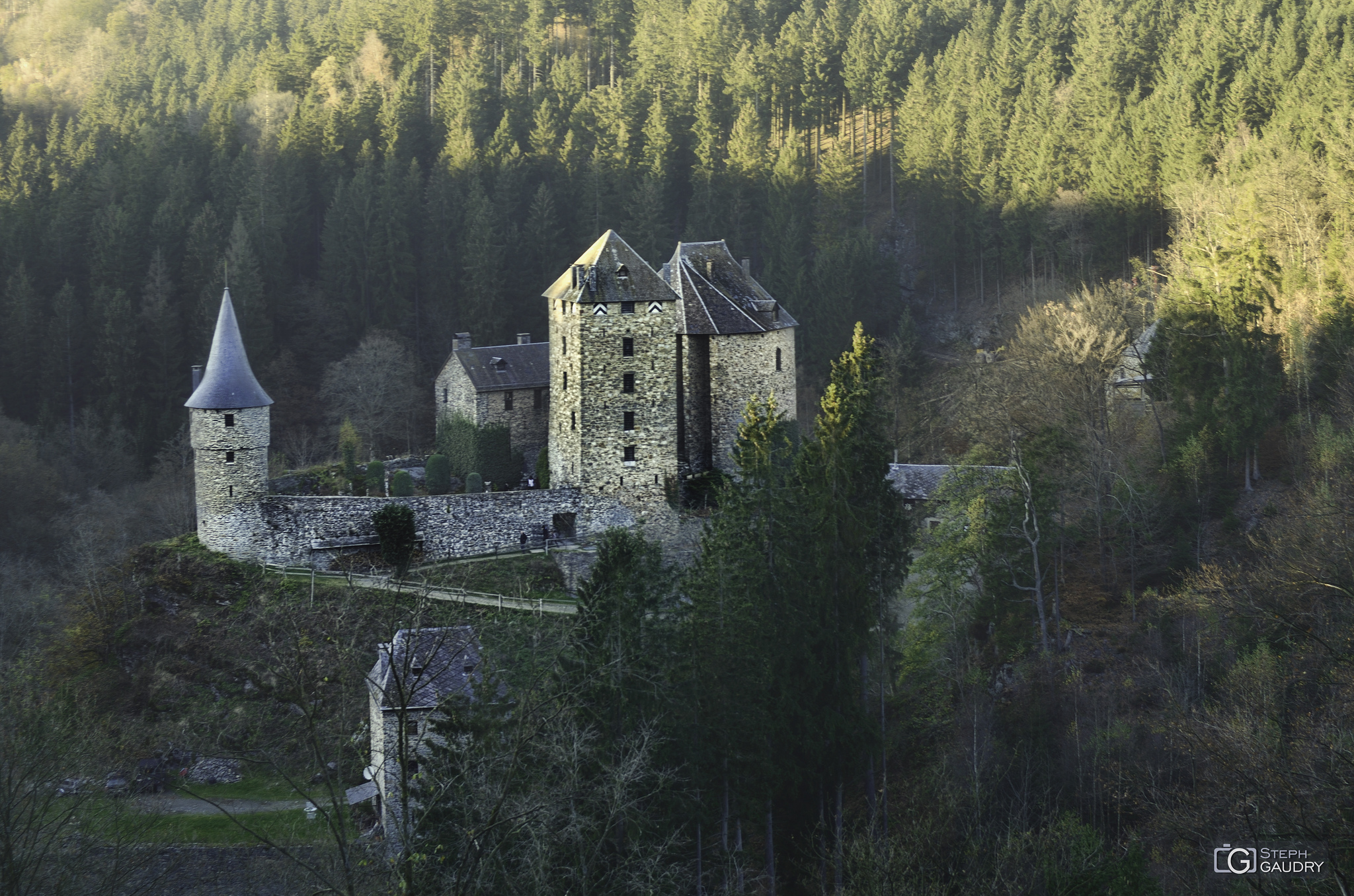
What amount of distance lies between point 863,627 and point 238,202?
47743 mm

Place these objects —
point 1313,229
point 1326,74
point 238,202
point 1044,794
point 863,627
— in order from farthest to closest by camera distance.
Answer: point 238,202 → point 1326,74 → point 1313,229 → point 863,627 → point 1044,794

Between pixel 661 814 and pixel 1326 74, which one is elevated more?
pixel 1326 74

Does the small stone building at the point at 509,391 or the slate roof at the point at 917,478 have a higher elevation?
the small stone building at the point at 509,391

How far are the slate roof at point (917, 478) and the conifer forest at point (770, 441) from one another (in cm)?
85

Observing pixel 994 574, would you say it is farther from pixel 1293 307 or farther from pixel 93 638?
pixel 93 638

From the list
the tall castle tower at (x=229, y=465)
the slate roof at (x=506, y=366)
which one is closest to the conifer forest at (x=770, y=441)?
the tall castle tower at (x=229, y=465)

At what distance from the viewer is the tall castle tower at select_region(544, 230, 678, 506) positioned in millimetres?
37531

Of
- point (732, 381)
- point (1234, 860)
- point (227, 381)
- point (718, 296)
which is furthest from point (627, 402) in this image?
point (1234, 860)

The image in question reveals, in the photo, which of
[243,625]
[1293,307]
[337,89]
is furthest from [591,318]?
[337,89]

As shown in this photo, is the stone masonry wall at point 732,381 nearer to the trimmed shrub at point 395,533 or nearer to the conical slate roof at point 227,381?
the trimmed shrub at point 395,533

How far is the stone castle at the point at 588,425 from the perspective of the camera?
36.3 metres

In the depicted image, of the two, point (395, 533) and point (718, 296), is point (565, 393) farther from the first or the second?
point (718, 296)

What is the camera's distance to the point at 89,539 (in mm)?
45344

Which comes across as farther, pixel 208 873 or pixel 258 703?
pixel 258 703
